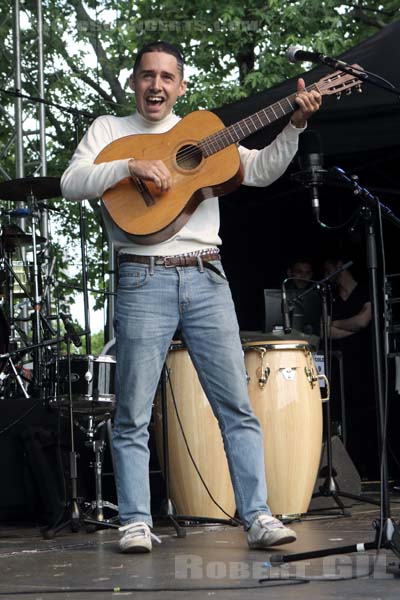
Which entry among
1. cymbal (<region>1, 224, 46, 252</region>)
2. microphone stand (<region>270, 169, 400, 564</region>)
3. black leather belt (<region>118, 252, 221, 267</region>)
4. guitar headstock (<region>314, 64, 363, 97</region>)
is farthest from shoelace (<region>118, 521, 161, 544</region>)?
cymbal (<region>1, 224, 46, 252</region>)

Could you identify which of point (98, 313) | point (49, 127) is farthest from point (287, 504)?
point (49, 127)

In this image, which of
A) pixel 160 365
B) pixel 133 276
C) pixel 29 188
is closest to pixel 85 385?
pixel 160 365

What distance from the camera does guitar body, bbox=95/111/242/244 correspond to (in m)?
4.18

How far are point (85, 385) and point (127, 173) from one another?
1.75 m

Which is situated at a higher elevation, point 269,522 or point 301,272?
point 301,272

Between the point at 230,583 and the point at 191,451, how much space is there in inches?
92.5

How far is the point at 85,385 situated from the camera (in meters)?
5.56

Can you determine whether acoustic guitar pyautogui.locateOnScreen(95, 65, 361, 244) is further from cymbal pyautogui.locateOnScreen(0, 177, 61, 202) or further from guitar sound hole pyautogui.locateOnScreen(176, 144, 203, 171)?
cymbal pyautogui.locateOnScreen(0, 177, 61, 202)

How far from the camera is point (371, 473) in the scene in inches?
339

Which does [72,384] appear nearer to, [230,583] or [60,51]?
[230,583]

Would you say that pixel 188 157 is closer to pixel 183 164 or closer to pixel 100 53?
pixel 183 164

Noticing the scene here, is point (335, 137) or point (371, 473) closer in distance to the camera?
point (335, 137)

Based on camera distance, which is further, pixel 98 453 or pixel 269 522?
pixel 98 453

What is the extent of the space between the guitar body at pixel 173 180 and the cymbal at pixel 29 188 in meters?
4.37
